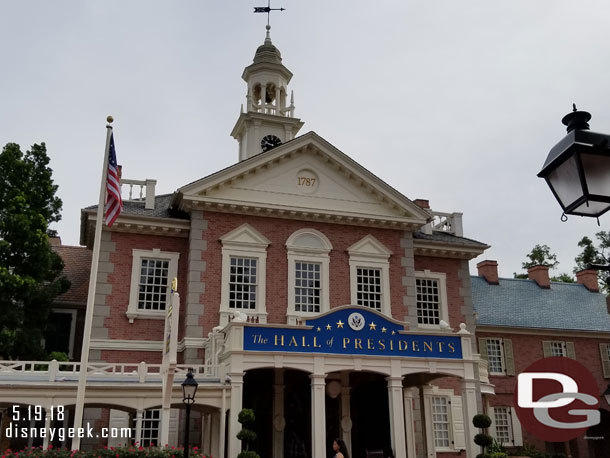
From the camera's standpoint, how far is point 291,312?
911 inches

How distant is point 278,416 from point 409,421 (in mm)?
4925

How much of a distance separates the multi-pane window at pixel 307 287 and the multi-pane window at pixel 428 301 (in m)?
5.10

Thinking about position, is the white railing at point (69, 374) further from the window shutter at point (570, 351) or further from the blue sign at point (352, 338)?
the window shutter at point (570, 351)

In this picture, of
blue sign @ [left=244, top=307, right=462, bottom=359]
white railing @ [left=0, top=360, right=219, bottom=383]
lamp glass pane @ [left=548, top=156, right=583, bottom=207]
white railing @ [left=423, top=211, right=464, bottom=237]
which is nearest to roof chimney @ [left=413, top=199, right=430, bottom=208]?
white railing @ [left=423, top=211, right=464, bottom=237]

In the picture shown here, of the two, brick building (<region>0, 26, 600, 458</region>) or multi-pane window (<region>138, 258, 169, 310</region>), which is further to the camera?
multi-pane window (<region>138, 258, 169, 310</region>)

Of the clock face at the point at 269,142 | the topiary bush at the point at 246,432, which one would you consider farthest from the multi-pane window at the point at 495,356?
the topiary bush at the point at 246,432

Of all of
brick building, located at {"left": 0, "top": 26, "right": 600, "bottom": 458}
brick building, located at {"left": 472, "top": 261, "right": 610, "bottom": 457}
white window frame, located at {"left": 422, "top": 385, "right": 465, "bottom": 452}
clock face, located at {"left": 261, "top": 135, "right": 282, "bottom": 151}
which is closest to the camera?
brick building, located at {"left": 0, "top": 26, "right": 600, "bottom": 458}

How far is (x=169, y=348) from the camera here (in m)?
15.7

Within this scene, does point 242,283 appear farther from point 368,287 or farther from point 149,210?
point 368,287

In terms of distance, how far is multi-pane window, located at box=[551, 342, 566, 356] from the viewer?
34375 millimetres

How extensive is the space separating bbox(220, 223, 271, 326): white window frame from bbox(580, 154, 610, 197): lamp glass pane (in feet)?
63.0

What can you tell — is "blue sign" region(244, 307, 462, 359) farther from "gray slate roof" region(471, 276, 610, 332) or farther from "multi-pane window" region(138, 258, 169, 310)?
"gray slate roof" region(471, 276, 610, 332)

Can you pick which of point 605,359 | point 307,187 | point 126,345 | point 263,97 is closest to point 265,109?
point 263,97

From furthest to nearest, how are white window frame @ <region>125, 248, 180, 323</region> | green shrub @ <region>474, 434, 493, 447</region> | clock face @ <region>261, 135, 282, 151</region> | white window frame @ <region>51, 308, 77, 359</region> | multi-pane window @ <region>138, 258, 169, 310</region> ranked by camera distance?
clock face @ <region>261, 135, 282, 151</region>
white window frame @ <region>51, 308, 77, 359</region>
multi-pane window @ <region>138, 258, 169, 310</region>
white window frame @ <region>125, 248, 180, 323</region>
green shrub @ <region>474, 434, 493, 447</region>
